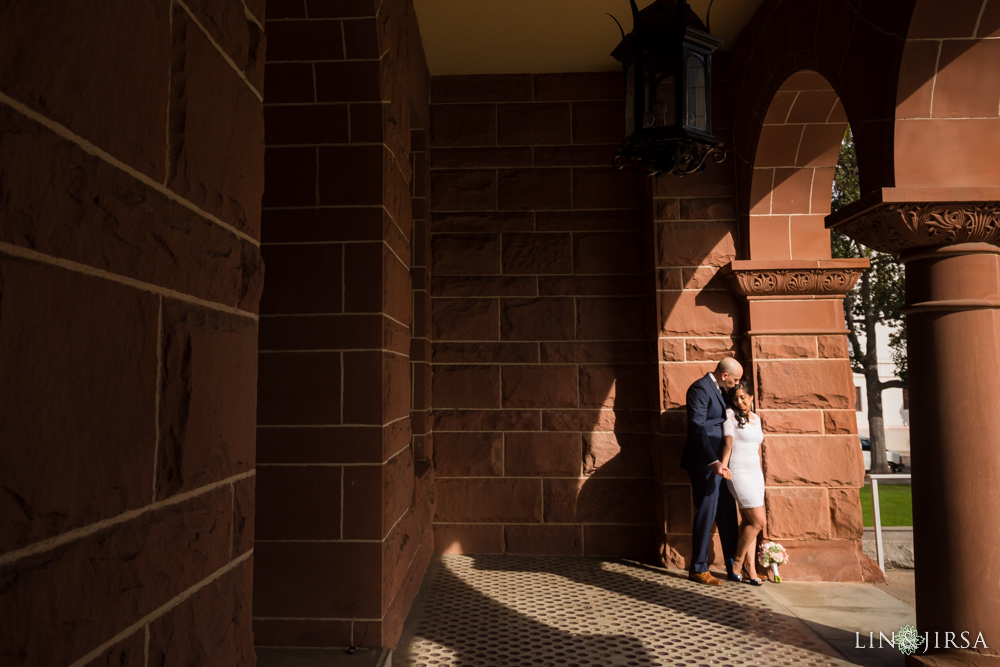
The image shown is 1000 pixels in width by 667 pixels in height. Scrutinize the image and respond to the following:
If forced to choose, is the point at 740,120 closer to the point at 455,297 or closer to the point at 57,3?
the point at 455,297

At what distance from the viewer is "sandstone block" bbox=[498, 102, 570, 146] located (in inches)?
194

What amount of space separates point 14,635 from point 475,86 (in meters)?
4.80

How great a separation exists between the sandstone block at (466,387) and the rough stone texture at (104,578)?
3735 mm

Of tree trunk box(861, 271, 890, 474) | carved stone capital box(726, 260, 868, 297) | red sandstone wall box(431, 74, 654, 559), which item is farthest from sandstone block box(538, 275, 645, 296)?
tree trunk box(861, 271, 890, 474)

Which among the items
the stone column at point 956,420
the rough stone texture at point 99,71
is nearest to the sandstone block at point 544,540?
the stone column at point 956,420

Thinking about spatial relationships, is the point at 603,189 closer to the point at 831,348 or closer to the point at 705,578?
the point at 831,348

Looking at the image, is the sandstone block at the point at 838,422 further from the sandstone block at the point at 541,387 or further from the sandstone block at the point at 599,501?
the sandstone block at the point at 541,387

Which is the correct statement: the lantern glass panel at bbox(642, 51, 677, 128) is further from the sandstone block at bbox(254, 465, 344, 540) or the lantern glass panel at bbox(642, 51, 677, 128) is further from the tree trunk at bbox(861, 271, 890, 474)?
the tree trunk at bbox(861, 271, 890, 474)

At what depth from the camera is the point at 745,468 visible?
13.4 feet

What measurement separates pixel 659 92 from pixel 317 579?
242 cm

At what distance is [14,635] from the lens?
2.05 ft

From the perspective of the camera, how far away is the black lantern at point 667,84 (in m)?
2.71

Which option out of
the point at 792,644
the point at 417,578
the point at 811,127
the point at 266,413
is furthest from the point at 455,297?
the point at 792,644

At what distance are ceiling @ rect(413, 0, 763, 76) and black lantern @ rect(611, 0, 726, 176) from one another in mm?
1435
